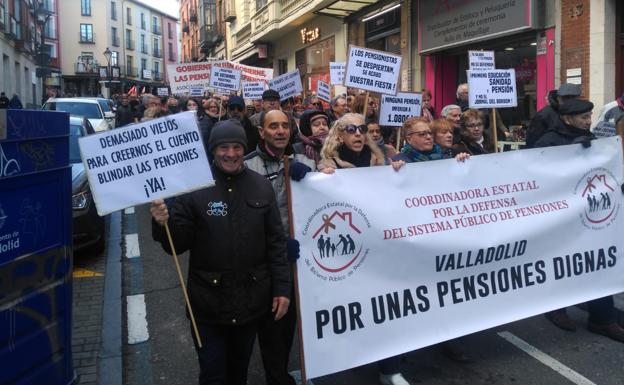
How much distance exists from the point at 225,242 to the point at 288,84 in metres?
7.58

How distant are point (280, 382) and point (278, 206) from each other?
3.18 ft

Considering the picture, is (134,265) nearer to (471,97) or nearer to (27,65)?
(471,97)

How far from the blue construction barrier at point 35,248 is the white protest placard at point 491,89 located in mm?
4269

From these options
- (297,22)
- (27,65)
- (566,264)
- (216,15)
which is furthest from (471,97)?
(27,65)

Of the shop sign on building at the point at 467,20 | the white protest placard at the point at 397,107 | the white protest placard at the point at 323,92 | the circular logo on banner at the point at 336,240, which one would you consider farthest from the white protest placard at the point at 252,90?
the circular logo on banner at the point at 336,240

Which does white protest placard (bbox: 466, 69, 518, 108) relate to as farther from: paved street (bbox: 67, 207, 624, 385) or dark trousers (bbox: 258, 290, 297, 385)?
dark trousers (bbox: 258, 290, 297, 385)

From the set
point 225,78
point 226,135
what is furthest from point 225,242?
point 225,78

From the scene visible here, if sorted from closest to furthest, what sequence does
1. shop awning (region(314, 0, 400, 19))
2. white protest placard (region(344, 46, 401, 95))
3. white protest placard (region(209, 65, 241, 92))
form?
1. white protest placard (region(344, 46, 401, 95))
2. white protest placard (region(209, 65, 241, 92))
3. shop awning (region(314, 0, 400, 19))

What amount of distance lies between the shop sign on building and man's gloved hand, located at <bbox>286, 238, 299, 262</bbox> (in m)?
8.76

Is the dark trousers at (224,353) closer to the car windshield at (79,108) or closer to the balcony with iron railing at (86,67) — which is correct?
the car windshield at (79,108)

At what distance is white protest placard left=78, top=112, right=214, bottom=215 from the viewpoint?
2.96 metres

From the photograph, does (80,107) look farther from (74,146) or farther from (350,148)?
(350,148)

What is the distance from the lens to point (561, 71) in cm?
1016

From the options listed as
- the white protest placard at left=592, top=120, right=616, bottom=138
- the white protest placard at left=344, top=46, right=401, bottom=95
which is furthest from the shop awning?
the white protest placard at left=592, top=120, right=616, bottom=138
